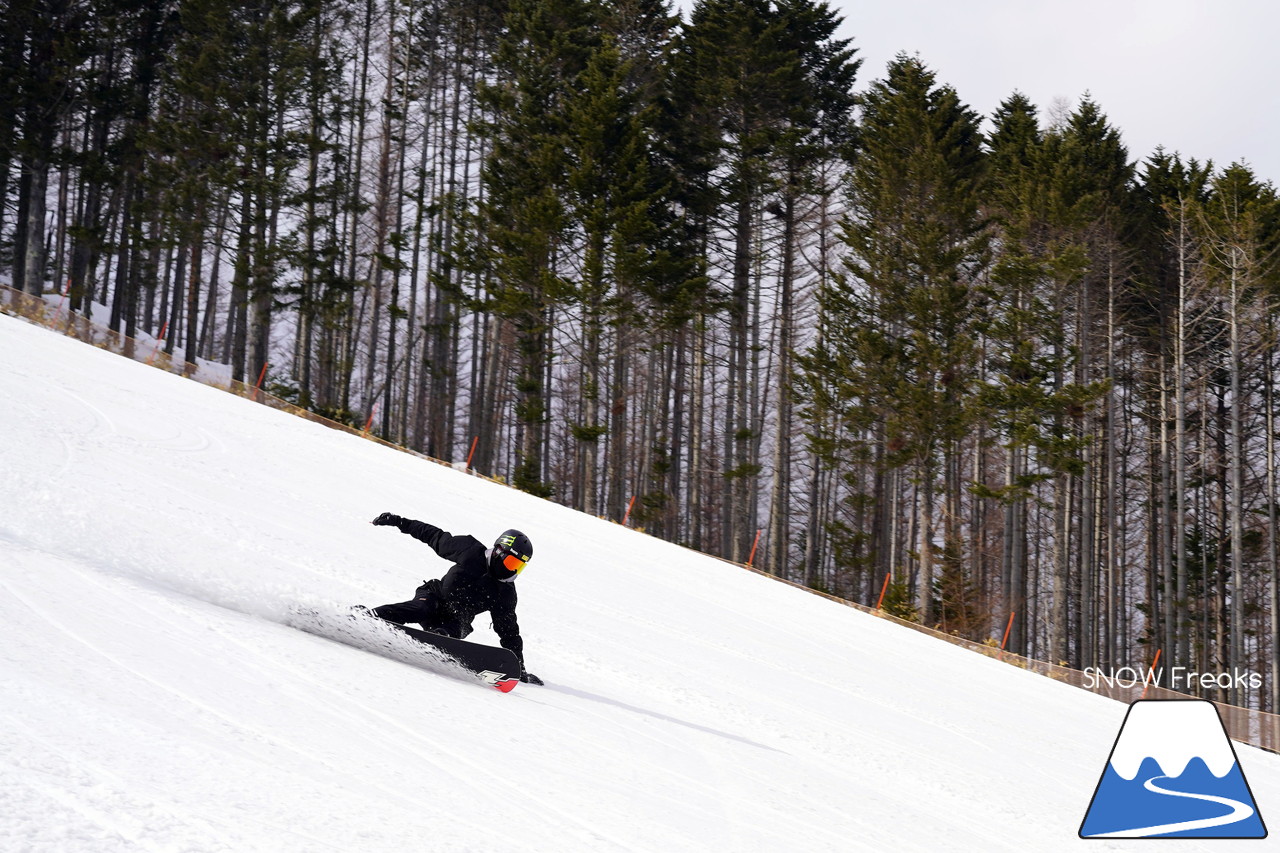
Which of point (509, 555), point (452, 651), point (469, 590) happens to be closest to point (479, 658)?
point (452, 651)

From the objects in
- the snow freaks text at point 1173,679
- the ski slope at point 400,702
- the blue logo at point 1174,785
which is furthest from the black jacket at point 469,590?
the snow freaks text at point 1173,679

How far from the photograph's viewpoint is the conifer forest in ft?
91.9

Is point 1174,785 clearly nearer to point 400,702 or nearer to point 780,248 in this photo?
point 400,702

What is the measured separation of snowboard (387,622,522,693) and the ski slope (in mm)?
154

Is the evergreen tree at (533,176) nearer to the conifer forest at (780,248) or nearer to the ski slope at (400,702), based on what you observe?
the conifer forest at (780,248)

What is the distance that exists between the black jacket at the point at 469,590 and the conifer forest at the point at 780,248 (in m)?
18.3

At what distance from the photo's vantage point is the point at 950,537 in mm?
27312

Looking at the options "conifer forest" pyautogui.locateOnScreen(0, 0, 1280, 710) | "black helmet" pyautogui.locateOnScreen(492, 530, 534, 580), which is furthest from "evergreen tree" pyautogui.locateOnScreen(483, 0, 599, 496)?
"black helmet" pyautogui.locateOnScreen(492, 530, 534, 580)

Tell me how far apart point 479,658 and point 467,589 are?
504 millimetres

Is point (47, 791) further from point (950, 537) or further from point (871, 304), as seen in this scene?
point (871, 304)

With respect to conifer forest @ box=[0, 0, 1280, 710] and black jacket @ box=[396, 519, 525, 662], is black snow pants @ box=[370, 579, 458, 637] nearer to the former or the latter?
black jacket @ box=[396, 519, 525, 662]

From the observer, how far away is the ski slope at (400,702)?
4.13 m

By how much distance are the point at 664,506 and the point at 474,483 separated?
13.9 meters

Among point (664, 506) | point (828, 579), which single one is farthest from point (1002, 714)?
point (828, 579)
